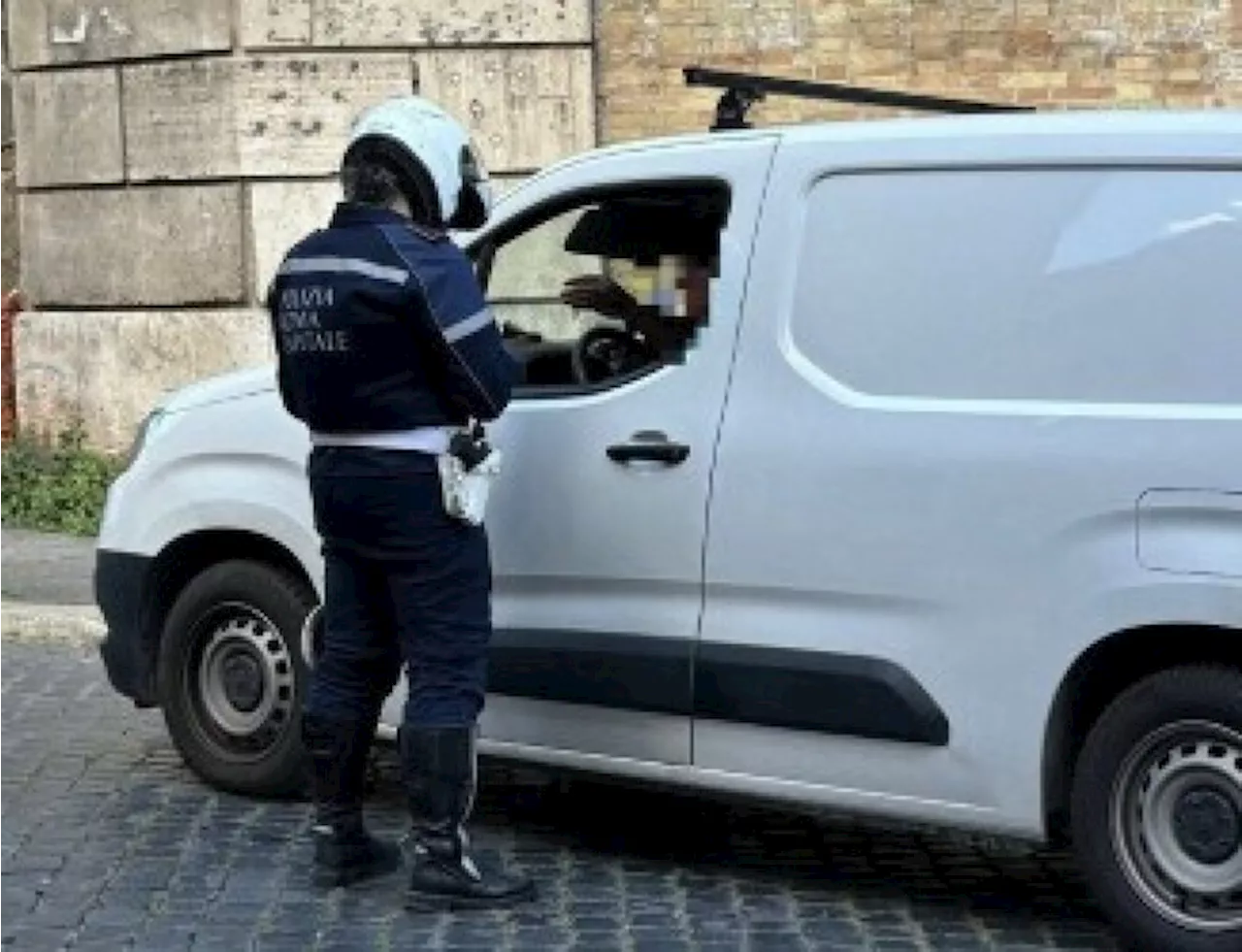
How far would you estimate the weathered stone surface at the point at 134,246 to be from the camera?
1337cm

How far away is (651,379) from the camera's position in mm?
6602

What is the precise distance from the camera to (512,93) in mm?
13117

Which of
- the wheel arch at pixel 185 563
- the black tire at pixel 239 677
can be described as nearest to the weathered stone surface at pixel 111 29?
the wheel arch at pixel 185 563

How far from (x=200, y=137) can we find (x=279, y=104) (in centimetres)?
47

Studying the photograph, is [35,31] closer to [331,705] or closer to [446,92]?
[446,92]

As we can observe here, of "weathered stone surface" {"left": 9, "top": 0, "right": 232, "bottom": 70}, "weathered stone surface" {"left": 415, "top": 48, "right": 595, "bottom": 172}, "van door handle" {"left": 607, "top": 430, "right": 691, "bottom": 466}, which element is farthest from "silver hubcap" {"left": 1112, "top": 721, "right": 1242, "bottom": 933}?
"weathered stone surface" {"left": 9, "top": 0, "right": 232, "bottom": 70}

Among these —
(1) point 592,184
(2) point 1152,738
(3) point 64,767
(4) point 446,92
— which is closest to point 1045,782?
(2) point 1152,738

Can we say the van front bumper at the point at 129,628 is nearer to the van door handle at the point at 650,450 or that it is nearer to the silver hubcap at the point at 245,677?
the silver hubcap at the point at 245,677

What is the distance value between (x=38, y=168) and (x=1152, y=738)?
949 cm

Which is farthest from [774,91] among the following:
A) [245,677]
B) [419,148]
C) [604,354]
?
[245,677]

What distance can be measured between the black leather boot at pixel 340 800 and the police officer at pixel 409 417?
0.52ft

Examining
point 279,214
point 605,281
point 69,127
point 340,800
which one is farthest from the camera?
point 69,127

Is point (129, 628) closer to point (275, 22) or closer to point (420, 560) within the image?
point (420, 560)

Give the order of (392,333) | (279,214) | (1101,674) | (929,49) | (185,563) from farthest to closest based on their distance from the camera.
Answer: (279,214)
(929,49)
(185,563)
(392,333)
(1101,674)
